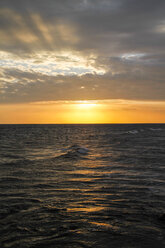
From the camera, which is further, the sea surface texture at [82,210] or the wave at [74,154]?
the wave at [74,154]

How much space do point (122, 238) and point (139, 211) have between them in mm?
2658

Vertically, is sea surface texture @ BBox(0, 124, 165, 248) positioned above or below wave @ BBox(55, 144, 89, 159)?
above

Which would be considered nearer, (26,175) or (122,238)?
(122,238)

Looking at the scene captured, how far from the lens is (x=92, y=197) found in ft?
37.7

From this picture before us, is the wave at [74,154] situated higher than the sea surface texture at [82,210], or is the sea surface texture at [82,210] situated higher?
the sea surface texture at [82,210]

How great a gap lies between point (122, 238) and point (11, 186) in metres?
8.71

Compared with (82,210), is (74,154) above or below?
below

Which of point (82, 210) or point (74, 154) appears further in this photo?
point (74, 154)

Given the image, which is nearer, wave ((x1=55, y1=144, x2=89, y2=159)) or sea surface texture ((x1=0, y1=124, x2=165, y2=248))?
sea surface texture ((x1=0, y1=124, x2=165, y2=248))

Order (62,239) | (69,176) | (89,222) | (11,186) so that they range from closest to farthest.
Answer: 1. (62,239)
2. (89,222)
3. (11,186)
4. (69,176)

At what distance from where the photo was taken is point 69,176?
1652cm

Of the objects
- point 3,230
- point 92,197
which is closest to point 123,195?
point 92,197

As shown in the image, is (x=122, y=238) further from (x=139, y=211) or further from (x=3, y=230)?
(x=3, y=230)

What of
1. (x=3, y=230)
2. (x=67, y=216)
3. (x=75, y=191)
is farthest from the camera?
(x=75, y=191)
